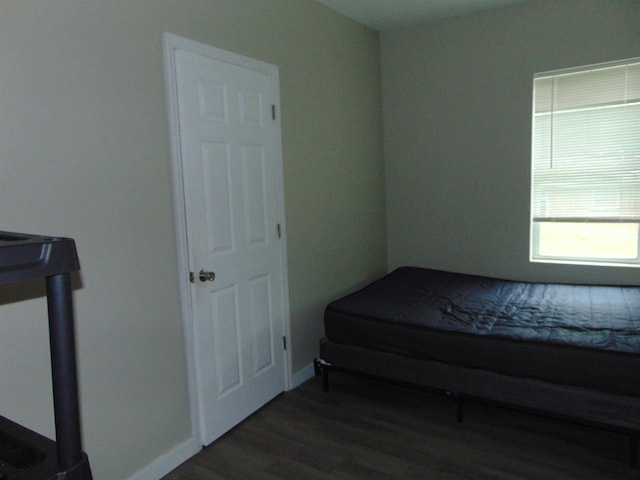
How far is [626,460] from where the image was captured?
2312 millimetres

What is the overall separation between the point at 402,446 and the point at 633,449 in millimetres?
1097

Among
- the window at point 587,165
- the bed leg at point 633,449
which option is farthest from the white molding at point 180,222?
the window at point 587,165

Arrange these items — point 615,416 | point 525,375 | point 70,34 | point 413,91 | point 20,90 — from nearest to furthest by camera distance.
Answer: point 20,90, point 70,34, point 615,416, point 525,375, point 413,91

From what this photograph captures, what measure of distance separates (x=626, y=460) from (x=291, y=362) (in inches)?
77.4

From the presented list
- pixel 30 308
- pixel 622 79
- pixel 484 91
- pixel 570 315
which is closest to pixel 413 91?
pixel 484 91

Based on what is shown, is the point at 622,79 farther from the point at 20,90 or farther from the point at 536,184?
the point at 20,90

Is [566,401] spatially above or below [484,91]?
below

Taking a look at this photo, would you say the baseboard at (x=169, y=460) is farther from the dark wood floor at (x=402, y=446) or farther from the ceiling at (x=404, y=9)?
the ceiling at (x=404, y=9)

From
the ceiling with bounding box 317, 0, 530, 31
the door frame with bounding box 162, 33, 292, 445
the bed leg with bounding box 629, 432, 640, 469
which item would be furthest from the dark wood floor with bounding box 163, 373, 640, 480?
the ceiling with bounding box 317, 0, 530, 31

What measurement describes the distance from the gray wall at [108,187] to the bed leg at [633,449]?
220 cm

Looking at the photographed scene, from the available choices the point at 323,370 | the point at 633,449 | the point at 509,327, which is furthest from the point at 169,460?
Result: the point at 633,449

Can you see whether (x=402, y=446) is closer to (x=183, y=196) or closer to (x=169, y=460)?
(x=169, y=460)

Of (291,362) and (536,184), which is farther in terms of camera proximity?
(536,184)

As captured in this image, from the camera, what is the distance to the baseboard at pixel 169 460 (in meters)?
2.24
